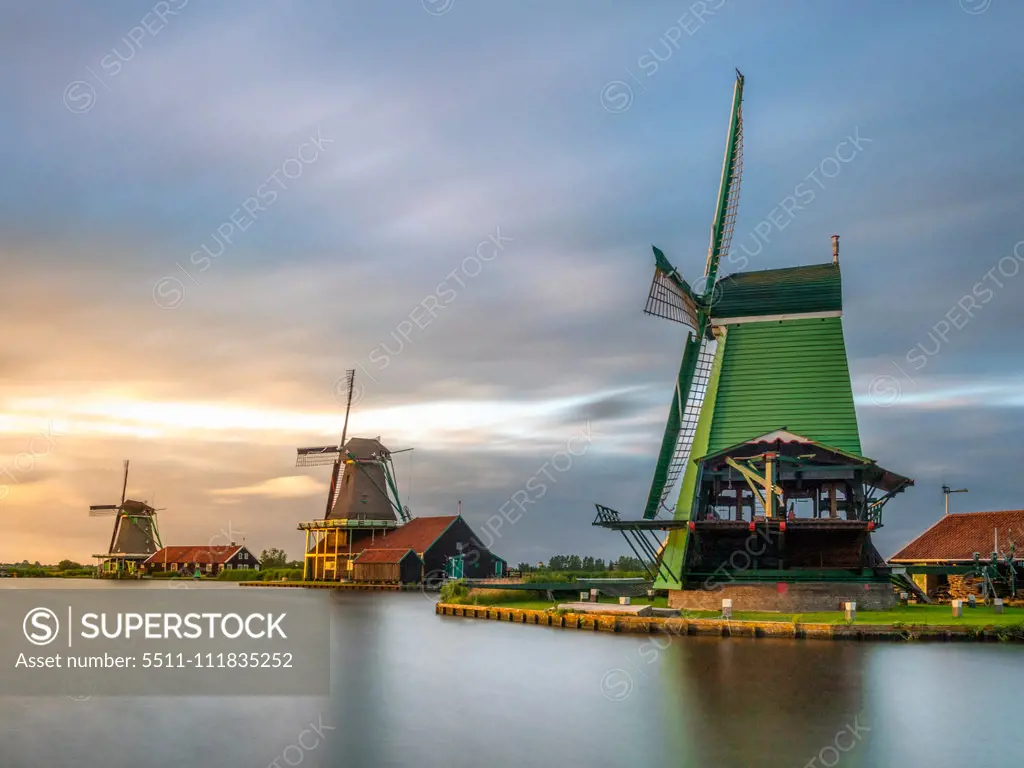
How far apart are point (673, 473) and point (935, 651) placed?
11151 millimetres

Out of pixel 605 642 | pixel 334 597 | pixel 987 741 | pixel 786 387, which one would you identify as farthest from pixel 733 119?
pixel 334 597

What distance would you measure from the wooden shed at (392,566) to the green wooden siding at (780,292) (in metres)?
37.6

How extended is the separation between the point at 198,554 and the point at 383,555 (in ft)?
110

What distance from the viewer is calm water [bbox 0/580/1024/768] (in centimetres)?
1509

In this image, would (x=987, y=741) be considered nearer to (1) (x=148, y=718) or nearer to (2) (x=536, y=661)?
(2) (x=536, y=661)

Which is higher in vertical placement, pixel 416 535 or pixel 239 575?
pixel 416 535

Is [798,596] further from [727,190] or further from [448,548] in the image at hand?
[448,548]

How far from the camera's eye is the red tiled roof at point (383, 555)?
65625 millimetres

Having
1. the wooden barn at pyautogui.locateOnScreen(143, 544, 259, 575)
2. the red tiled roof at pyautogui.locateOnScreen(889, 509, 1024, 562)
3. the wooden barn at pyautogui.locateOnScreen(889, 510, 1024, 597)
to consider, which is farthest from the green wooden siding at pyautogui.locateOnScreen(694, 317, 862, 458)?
the wooden barn at pyautogui.locateOnScreen(143, 544, 259, 575)

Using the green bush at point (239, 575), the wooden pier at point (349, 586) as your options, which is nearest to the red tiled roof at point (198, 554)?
the green bush at point (239, 575)

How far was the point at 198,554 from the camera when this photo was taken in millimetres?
93000

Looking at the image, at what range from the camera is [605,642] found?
27.8m

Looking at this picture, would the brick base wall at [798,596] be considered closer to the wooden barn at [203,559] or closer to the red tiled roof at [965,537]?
the red tiled roof at [965,537]

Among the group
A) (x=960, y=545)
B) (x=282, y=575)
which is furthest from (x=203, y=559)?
(x=960, y=545)
